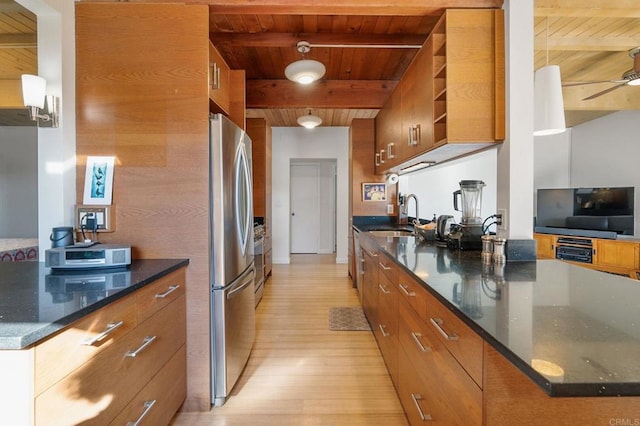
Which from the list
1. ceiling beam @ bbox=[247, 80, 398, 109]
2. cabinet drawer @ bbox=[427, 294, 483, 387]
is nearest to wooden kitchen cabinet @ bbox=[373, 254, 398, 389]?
cabinet drawer @ bbox=[427, 294, 483, 387]

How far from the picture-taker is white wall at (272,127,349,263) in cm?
558

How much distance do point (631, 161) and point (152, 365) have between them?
627cm

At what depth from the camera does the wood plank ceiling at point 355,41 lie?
71.1 inches

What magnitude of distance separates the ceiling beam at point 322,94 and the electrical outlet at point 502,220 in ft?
7.07

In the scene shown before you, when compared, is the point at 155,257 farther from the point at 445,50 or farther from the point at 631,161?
the point at 631,161

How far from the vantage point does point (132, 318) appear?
1.16 m

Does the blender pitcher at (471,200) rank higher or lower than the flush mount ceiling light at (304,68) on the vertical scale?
lower

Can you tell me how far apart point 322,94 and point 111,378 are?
319 cm

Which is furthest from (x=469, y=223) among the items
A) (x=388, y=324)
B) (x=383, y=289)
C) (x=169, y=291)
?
(x=169, y=291)

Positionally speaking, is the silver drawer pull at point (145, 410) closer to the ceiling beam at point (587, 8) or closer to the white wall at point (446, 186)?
the ceiling beam at point (587, 8)

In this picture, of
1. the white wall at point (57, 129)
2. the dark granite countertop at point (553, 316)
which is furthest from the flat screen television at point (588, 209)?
the white wall at point (57, 129)

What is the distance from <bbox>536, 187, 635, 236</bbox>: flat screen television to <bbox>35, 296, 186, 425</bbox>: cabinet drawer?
5.62 meters

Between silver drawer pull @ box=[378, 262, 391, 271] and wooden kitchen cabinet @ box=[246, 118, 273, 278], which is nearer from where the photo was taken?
silver drawer pull @ box=[378, 262, 391, 271]

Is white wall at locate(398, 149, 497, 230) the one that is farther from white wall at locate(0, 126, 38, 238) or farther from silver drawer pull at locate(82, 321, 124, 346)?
white wall at locate(0, 126, 38, 238)
